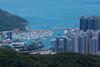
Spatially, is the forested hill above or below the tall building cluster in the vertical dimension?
above

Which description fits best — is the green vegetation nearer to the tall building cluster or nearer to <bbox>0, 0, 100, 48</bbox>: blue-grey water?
the tall building cluster

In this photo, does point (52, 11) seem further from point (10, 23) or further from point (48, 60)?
point (48, 60)

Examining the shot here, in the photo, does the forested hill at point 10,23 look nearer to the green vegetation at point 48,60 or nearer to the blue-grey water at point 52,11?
the blue-grey water at point 52,11

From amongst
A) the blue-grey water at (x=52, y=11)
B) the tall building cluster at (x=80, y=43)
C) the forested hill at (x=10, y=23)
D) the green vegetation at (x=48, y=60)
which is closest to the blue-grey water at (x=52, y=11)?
the blue-grey water at (x=52, y=11)

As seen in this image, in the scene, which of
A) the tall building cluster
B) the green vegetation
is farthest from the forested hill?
the green vegetation

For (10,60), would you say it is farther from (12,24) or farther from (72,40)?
(12,24)

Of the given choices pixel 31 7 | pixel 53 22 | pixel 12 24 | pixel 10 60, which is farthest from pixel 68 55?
pixel 31 7

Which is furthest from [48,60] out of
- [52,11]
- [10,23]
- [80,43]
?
[52,11]

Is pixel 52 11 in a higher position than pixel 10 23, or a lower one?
higher
